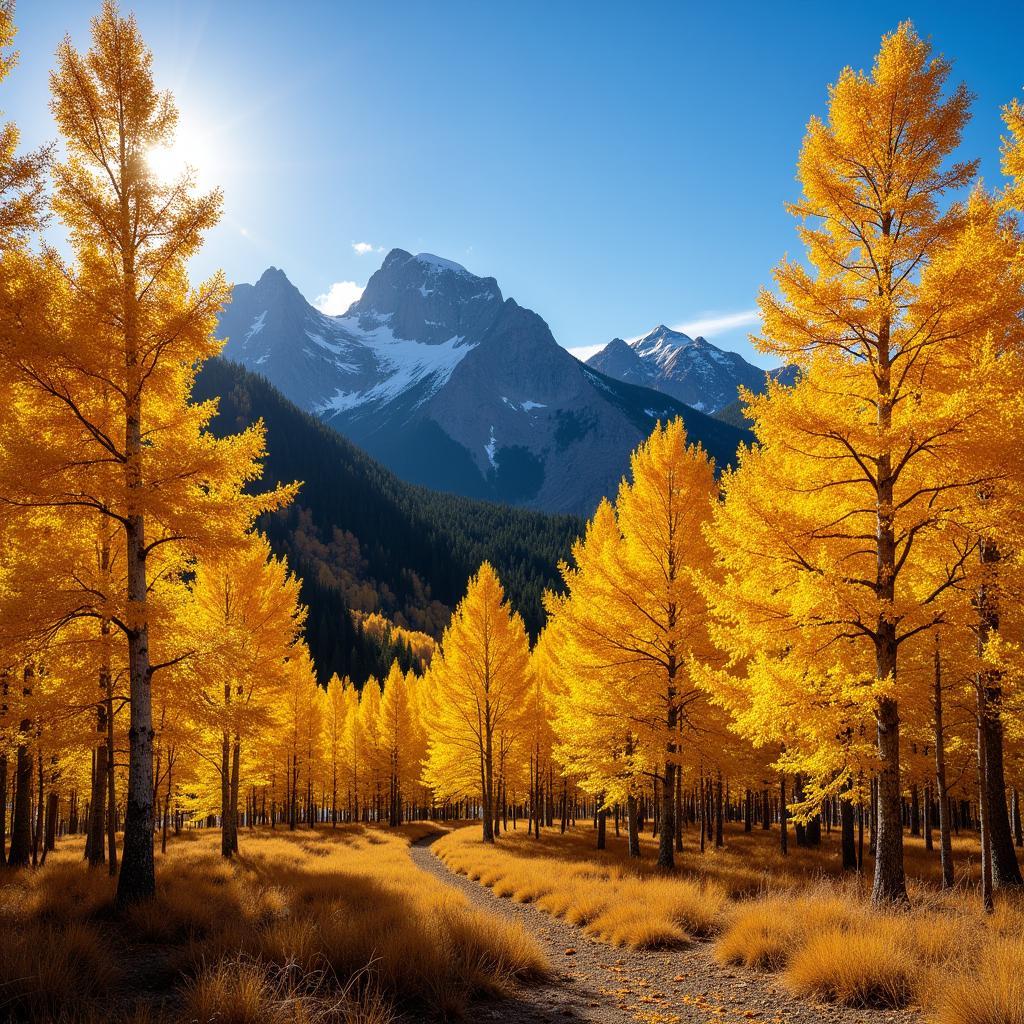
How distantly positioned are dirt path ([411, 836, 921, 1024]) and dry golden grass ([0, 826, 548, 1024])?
47 centimetres

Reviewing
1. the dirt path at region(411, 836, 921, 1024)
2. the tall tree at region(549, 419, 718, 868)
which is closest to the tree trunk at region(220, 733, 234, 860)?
the tall tree at region(549, 419, 718, 868)

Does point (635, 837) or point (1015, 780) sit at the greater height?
point (1015, 780)

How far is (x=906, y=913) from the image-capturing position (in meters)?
8.10

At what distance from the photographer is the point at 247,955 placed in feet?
21.7

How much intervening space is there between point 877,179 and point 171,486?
12.6m

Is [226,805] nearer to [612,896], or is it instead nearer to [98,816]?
[98,816]

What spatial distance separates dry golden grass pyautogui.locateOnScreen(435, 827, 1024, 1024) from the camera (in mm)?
5652

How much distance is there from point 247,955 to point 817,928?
6636 mm

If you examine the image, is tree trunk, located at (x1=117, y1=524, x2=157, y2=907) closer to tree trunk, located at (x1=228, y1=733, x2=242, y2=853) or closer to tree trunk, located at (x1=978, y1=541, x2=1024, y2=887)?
tree trunk, located at (x1=228, y1=733, x2=242, y2=853)

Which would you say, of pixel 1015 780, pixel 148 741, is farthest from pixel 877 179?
pixel 1015 780

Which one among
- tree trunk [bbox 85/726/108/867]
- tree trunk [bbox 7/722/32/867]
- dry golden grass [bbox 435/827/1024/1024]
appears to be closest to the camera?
dry golden grass [bbox 435/827/1024/1024]

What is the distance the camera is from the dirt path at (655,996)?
607cm

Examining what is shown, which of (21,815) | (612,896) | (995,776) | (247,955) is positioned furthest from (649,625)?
(21,815)

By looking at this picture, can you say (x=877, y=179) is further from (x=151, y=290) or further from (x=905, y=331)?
(x=151, y=290)
